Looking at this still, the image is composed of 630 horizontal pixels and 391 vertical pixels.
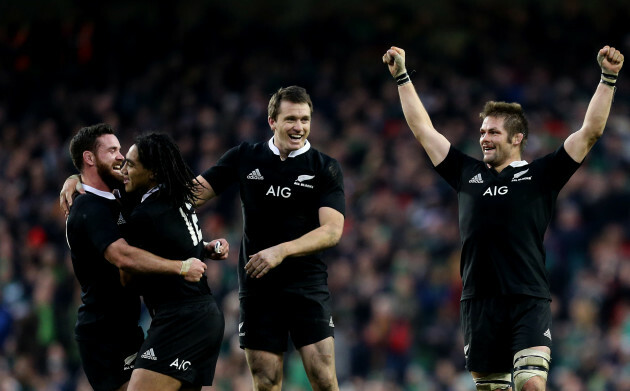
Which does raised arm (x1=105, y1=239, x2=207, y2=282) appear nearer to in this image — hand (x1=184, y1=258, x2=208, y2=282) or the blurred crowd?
hand (x1=184, y1=258, x2=208, y2=282)

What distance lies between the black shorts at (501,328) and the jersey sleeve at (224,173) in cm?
200

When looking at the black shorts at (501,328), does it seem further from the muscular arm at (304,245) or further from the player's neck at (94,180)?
the player's neck at (94,180)

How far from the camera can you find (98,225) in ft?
20.7

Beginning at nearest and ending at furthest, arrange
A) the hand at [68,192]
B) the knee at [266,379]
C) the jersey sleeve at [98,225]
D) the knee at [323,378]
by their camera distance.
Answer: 1. the jersey sleeve at [98,225]
2. the hand at [68,192]
3. the knee at [323,378]
4. the knee at [266,379]

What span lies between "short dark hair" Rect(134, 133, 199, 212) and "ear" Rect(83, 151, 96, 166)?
0.43 metres

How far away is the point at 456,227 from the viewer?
13820 millimetres

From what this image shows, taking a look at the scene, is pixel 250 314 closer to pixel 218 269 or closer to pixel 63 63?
pixel 218 269

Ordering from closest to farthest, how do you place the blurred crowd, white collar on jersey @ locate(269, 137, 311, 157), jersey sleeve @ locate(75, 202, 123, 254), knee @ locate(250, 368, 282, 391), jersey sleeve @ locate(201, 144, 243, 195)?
jersey sleeve @ locate(75, 202, 123, 254) → knee @ locate(250, 368, 282, 391) → white collar on jersey @ locate(269, 137, 311, 157) → jersey sleeve @ locate(201, 144, 243, 195) → the blurred crowd

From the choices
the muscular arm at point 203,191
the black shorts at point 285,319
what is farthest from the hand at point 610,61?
the muscular arm at point 203,191

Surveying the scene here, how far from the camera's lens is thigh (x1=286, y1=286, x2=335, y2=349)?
6.99 m

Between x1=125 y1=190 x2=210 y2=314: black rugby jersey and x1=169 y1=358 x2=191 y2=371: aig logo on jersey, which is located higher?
x1=125 y1=190 x2=210 y2=314: black rugby jersey

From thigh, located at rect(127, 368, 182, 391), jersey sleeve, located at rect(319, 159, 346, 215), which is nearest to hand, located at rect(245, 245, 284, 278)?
jersey sleeve, located at rect(319, 159, 346, 215)

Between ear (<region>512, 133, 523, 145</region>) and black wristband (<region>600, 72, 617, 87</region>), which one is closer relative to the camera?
black wristband (<region>600, 72, 617, 87</region>)

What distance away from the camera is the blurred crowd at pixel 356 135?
12.6m
